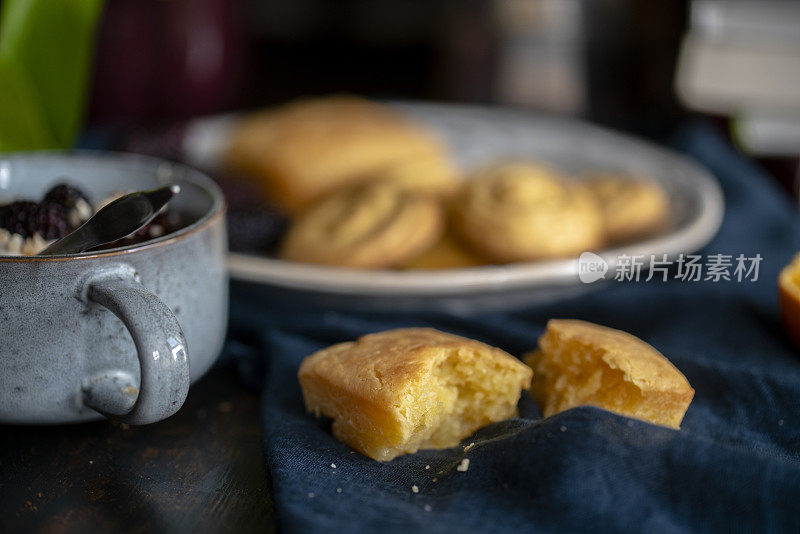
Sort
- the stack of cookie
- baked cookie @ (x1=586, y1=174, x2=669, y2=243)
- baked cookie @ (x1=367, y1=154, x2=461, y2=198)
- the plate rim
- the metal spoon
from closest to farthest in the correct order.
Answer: the metal spoon
the plate rim
the stack of cookie
baked cookie @ (x1=586, y1=174, x2=669, y2=243)
baked cookie @ (x1=367, y1=154, x2=461, y2=198)

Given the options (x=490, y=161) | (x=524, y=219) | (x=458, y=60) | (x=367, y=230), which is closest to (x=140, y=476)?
(x=367, y=230)

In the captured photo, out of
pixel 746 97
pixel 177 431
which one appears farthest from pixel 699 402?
pixel 746 97

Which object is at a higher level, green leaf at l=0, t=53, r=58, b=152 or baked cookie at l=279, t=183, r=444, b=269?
green leaf at l=0, t=53, r=58, b=152

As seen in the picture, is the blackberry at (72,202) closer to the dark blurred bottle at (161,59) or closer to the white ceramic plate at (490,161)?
the white ceramic plate at (490,161)

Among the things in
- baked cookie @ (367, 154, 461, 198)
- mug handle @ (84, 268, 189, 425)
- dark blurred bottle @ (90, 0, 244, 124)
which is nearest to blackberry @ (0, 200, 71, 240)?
mug handle @ (84, 268, 189, 425)

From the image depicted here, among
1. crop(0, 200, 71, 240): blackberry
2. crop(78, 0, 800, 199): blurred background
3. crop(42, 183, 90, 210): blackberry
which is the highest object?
crop(42, 183, 90, 210): blackberry

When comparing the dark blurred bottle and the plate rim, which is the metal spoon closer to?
A: the plate rim

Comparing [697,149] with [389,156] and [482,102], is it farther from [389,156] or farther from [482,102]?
[482,102]
